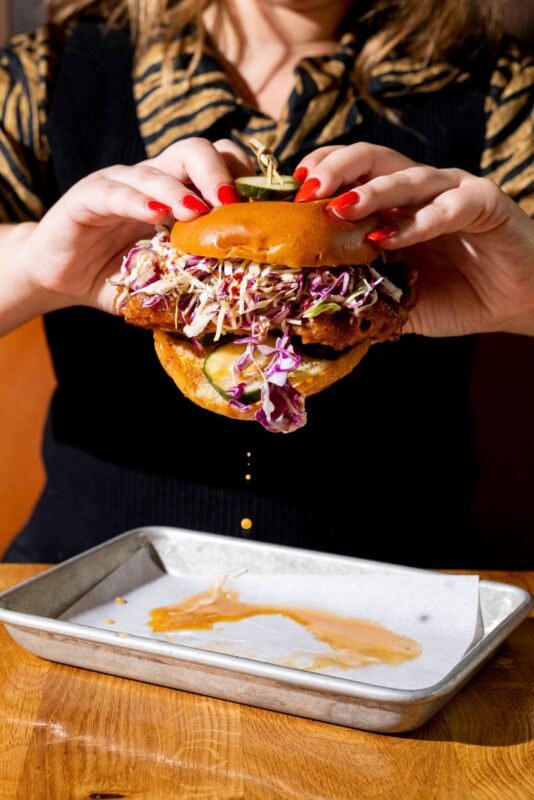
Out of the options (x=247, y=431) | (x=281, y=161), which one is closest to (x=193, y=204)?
(x=281, y=161)

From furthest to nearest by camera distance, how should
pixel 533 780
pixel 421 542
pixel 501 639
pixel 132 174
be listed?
pixel 421 542, pixel 132 174, pixel 501 639, pixel 533 780

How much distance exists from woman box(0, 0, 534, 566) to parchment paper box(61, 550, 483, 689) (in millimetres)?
553

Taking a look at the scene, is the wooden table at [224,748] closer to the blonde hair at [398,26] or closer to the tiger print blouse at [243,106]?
the tiger print blouse at [243,106]

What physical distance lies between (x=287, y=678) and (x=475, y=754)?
0.23 metres

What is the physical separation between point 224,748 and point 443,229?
0.76 metres

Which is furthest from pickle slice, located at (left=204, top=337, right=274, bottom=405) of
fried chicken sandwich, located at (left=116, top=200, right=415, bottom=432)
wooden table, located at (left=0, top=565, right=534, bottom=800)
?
wooden table, located at (left=0, top=565, right=534, bottom=800)

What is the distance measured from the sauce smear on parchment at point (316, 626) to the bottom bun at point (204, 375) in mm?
293

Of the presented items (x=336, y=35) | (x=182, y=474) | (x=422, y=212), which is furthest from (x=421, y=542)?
(x=336, y=35)

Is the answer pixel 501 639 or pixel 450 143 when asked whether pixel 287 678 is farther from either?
pixel 450 143

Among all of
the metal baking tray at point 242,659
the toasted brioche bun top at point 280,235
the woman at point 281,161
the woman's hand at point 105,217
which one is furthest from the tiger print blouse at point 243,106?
the metal baking tray at point 242,659

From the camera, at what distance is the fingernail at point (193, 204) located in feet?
4.35

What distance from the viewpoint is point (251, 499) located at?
2.11 m

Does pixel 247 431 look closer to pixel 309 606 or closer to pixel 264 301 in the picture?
pixel 309 606

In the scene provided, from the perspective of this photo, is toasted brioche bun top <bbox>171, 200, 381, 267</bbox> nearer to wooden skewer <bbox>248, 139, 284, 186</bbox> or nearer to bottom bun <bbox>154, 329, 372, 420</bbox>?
wooden skewer <bbox>248, 139, 284, 186</bbox>
